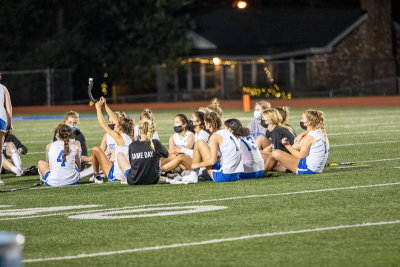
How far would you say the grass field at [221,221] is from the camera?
6938 millimetres

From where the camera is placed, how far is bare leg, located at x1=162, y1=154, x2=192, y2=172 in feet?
41.6

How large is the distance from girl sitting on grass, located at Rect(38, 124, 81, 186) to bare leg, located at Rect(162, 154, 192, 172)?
128 centimetres

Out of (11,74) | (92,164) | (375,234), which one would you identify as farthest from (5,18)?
(375,234)

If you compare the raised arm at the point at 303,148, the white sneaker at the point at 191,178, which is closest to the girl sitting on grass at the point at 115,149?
the white sneaker at the point at 191,178

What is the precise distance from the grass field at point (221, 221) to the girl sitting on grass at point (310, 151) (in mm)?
255

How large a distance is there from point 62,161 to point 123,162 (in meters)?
0.87

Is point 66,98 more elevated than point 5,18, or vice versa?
point 5,18

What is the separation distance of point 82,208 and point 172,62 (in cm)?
3932

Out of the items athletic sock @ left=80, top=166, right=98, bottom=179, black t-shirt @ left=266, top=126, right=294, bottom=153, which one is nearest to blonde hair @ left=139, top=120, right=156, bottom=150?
athletic sock @ left=80, top=166, right=98, bottom=179

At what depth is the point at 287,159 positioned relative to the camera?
12.9 m

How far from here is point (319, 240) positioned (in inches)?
Answer: 292

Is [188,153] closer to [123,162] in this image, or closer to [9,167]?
[123,162]

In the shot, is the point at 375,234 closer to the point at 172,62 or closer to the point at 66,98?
the point at 66,98

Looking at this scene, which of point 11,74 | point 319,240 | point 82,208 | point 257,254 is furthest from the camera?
point 11,74
